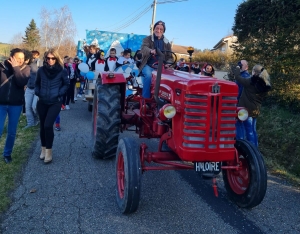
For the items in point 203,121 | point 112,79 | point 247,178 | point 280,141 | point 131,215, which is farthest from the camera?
point 280,141

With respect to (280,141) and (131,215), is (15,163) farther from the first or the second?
(280,141)

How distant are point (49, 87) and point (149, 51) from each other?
5.55ft

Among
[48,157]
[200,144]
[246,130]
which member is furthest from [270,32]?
[200,144]

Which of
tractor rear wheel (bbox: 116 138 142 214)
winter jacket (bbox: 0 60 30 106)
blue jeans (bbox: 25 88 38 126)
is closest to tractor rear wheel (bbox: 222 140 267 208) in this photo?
tractor rear wheel (bbox: 116 138 142 214)

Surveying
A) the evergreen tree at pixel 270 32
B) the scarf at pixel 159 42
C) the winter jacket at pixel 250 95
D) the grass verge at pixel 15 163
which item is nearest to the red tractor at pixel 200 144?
the scarf at pixel 159 42

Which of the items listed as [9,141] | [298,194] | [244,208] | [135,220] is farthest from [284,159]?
[9,141]

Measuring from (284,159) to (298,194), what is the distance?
2.67m

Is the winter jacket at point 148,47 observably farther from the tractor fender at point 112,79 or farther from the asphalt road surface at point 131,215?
the asphalt road surface at point 131,215

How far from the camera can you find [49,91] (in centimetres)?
501

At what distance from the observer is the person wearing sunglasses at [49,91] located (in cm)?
501

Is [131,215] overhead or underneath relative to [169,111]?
underneath

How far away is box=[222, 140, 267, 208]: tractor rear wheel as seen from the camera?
3557 mm

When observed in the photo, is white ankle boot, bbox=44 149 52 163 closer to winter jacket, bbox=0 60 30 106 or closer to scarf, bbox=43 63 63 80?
winter jacket, bbox=0 60 30 106

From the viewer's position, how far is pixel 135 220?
3418mm
